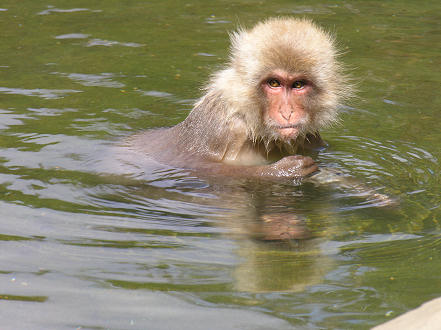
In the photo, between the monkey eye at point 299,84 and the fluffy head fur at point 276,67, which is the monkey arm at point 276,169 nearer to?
the fluffy head fur at point 276,67

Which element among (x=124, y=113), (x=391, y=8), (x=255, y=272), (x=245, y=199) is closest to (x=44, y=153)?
(x=124, y=113)

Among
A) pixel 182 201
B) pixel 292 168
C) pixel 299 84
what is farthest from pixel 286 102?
pixel 182 201

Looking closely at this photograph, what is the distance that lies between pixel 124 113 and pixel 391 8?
5.06m

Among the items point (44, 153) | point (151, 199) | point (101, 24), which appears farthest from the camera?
point (101, 24)

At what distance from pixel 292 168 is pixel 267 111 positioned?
1.65 feet

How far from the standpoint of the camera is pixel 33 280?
4.50 meters

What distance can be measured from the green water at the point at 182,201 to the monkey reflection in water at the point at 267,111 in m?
0.20

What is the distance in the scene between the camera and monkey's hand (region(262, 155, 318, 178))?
5969 mm

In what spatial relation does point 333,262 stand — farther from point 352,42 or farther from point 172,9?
point 172,9

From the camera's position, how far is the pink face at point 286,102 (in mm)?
5961

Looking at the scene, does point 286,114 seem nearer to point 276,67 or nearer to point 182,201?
point 276,67

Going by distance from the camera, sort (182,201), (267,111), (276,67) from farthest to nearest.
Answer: (267,111)
(276,67)
(182,201)

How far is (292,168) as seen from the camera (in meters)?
5.99

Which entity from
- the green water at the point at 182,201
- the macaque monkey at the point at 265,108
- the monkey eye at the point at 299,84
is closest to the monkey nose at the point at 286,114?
the macaque monkey at the point at 265,108
